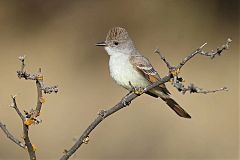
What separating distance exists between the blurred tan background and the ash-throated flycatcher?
3.27 meters

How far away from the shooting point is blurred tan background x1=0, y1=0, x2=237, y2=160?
23.1 feet

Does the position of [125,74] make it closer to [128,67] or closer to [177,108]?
[128,67]

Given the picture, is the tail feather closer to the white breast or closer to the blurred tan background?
the white breast

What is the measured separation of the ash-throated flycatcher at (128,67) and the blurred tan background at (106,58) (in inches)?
129

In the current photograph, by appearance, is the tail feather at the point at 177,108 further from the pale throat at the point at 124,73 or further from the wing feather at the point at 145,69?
the pale throat at the point at 124,73

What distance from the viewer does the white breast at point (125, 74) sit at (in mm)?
3474

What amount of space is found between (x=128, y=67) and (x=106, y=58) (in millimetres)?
4233

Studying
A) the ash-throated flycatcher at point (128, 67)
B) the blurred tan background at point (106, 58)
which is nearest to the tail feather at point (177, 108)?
the ash-throated flycatcher at point (128, 67)

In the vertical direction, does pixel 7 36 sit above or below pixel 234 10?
below

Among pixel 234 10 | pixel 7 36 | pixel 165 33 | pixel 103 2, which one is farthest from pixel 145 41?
pixel 7 36

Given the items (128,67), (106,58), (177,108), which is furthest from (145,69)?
(106,58)

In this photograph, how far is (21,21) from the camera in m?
A: 7.87

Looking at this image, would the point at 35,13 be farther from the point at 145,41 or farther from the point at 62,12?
the point at 145,41

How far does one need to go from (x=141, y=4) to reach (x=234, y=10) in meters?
1.30
